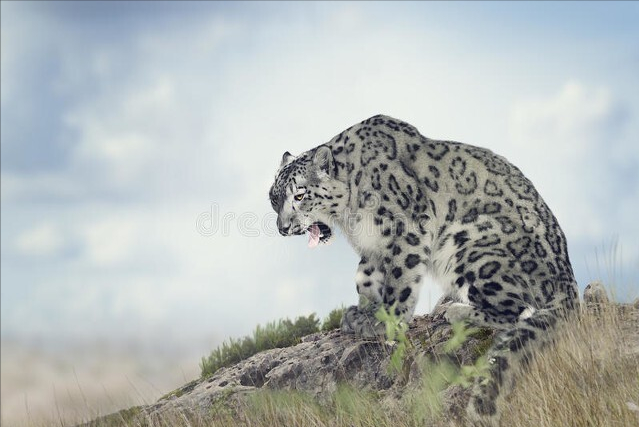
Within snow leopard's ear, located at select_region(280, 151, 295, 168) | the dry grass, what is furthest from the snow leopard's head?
the dry grass

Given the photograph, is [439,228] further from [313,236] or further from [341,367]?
[341,367]

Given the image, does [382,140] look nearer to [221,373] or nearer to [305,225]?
[305,225]

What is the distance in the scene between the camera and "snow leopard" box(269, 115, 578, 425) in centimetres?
915

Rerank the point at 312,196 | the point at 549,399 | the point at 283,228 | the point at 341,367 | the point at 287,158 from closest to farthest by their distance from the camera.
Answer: the point at 549,399
the point at 341,367
the point at 312,196
the point at 283,228
the point at 287,158

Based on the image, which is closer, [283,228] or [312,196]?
[312,196]

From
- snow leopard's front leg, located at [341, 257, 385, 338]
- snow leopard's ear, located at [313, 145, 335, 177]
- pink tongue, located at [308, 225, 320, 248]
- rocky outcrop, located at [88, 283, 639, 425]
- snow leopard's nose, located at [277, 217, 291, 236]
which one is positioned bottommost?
rocky outcrop, located at [88, 283, 639, 425]

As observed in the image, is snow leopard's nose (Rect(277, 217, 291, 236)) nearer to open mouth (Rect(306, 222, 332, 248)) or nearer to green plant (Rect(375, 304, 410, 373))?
open mouth (Rect(306, 222, 332, 248))

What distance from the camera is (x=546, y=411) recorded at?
7.38 metres

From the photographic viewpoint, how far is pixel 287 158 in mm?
11867

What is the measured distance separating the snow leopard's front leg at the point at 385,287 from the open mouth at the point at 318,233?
2.70 ft

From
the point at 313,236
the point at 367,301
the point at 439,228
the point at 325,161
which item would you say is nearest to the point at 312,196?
the point at 325,161

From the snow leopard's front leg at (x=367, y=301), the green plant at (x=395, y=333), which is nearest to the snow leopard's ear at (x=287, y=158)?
the snow leopard's front leg at (x=367, y=301)

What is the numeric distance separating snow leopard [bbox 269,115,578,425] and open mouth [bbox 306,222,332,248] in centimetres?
2

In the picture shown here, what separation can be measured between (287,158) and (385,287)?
2710 millimetres
